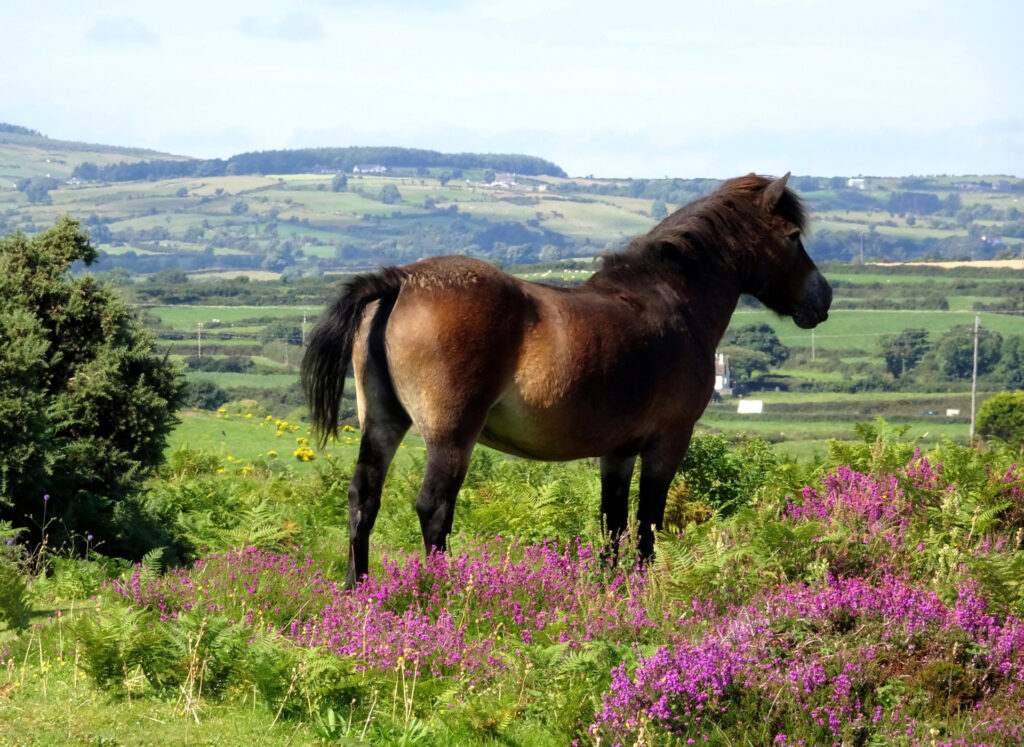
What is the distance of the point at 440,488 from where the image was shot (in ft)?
25.2

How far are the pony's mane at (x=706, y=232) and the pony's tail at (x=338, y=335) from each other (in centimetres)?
168

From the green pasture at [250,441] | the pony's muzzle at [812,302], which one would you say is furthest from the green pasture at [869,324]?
the pony's muzzle at [812,302]

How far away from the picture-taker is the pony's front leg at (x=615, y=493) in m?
8.82

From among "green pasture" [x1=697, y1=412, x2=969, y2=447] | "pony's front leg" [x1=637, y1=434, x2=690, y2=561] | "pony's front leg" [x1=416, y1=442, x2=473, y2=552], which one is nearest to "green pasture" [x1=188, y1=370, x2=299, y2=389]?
"green pasture" [x1=697, y1=412, x2=969, y2=447]

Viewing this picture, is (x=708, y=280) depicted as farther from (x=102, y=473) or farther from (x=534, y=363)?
(x=102, y=473)

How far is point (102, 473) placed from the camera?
1030cm

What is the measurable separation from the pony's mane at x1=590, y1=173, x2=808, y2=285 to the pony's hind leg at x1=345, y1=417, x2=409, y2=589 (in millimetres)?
1832

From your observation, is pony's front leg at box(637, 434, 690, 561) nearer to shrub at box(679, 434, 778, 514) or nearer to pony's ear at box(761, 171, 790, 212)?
pony's ear at box(761, 171, 790, 212)

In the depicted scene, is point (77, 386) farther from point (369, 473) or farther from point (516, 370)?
point (516, 370)

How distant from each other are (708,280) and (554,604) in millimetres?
2856

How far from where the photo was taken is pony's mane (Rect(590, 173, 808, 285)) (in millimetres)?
8938

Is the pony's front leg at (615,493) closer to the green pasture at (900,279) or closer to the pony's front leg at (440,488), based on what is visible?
the pony's front leg at (440,488)

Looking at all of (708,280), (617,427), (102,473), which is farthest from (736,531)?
(102,473)

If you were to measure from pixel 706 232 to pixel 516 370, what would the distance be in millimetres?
2207
